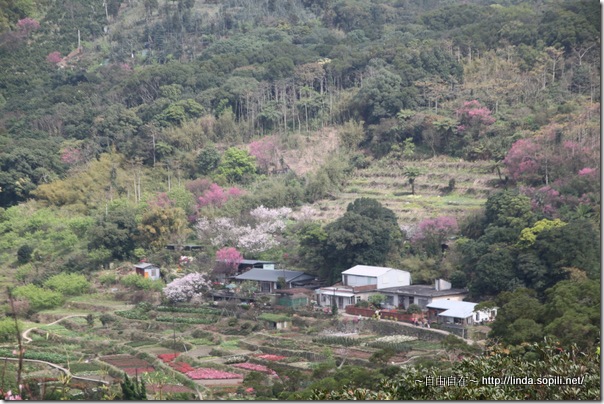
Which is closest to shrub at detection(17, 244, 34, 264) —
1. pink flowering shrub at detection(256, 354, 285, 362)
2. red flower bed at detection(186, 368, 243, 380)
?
pink flowering shrub at detection(256, 354, 285, 362)

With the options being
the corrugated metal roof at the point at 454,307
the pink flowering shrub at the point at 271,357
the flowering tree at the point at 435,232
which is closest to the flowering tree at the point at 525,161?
the flowering tree at the point at 435,232

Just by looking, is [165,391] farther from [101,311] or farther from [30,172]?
[30,172]

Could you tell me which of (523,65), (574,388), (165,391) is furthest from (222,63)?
(574,388)

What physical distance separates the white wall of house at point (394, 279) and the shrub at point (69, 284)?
30.8ft

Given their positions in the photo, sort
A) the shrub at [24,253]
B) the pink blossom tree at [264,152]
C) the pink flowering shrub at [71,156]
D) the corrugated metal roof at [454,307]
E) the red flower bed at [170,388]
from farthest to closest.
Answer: the pink flowering shrub at [71,156], the pink blossom tree at [264,152], the shrub at [24,253], the corrugated metal roof at [454,307], the red flower bed at [170,388]

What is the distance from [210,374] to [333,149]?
54.2 feet

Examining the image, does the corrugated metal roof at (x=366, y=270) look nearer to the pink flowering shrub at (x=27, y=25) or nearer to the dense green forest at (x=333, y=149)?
the dense green forest at (x=333, y=149)

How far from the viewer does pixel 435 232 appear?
30.9 meters

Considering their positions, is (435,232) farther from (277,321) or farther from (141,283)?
(141,283)

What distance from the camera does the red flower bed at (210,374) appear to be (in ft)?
80.1

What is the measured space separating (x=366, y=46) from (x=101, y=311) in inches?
853

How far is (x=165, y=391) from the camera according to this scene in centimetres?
2288

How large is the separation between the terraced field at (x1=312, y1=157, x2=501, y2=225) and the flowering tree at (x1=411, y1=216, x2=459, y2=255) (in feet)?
4.40

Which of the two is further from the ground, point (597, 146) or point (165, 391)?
point (597, 146)
